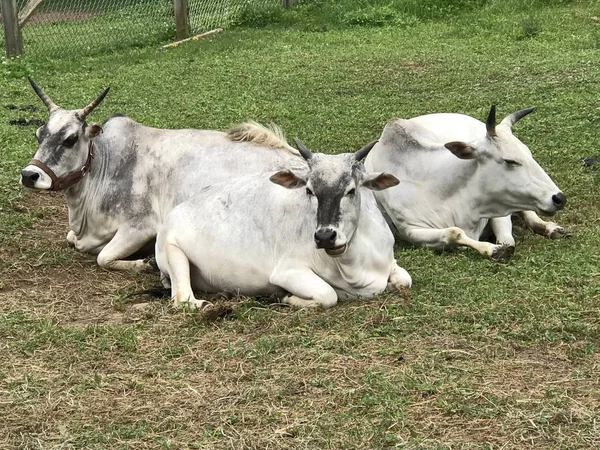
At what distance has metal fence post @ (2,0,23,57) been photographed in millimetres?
14227

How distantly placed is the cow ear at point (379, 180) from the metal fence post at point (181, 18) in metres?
11.0

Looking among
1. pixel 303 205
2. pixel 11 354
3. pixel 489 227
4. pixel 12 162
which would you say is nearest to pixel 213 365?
pixel 11 354

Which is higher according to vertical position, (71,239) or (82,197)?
(82,197)

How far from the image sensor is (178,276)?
605 centimetres

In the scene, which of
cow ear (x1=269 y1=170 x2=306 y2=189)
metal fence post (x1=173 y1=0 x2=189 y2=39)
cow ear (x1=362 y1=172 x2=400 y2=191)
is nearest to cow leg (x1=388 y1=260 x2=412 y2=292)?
cow ear (x1=362 y1=172 x2=400 y2=191)

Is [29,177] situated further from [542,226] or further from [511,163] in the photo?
[542,226]

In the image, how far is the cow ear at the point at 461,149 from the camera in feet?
22.3

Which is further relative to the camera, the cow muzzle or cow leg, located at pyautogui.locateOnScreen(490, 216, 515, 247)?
cow leg, located at pyautogui.locateOnScreen(490, 216, 515, 247)

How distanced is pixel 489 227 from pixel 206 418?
3.53 meters

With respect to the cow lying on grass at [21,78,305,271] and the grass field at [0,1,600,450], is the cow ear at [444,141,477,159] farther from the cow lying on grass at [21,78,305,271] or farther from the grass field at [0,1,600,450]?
the cow lying on grass at [21,78,305,271]

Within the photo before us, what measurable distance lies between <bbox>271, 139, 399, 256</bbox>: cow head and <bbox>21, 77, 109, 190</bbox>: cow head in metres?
1.86

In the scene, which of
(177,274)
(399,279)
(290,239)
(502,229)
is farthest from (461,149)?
(177,274)

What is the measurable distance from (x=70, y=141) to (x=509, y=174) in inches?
120

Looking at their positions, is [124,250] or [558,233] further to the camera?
[124,250]
